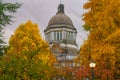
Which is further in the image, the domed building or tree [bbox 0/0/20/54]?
the domed building

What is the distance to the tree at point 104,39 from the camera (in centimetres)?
3228

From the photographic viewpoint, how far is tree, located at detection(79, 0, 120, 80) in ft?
106

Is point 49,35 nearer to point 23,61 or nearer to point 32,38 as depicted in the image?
point 32,38

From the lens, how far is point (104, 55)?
32.8 meters

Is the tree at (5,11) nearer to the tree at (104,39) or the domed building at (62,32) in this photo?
the tree at (104,39)

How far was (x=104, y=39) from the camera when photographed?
3300 centimetres

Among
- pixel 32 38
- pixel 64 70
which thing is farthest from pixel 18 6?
pixel 64 70

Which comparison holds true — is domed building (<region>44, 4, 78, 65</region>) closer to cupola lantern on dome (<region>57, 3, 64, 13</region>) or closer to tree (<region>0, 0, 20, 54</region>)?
cupola lantern on dome (<region>57, 3, 64, 13</region>)

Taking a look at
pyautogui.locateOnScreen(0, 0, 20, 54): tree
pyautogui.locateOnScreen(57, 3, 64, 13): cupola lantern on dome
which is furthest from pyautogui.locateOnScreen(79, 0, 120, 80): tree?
pyautogui.locateOnScreen(57, 3, 64, 13): cupola lantern on dome

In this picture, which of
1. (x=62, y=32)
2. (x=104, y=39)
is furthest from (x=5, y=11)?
(x=62, y=32)

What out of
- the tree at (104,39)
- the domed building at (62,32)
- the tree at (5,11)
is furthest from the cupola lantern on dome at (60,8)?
the tree at (5,11)

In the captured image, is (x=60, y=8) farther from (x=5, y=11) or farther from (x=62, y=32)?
(x=5, y=11)

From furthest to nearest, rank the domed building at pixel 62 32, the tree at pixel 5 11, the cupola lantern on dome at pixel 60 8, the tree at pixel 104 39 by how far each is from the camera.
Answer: the cupola lantern on dome at pixel 60 8
the domed building at pixel 62 32
the tree at pixel 104 39
the tree at pixel 5 11

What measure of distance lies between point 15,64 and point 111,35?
12.3 m
